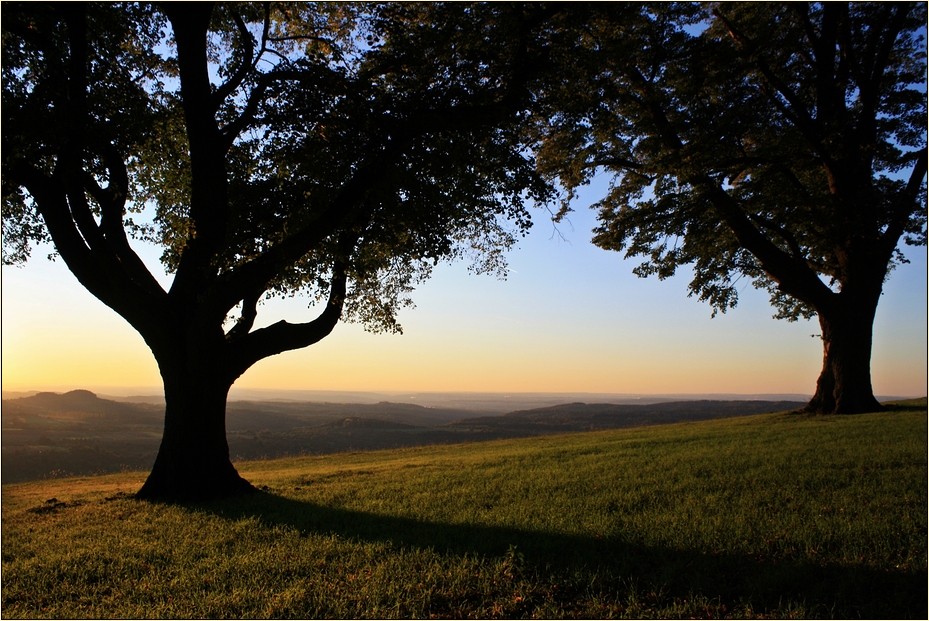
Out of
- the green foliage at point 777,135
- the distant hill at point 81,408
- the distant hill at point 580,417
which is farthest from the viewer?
the distant hill at point 81,408

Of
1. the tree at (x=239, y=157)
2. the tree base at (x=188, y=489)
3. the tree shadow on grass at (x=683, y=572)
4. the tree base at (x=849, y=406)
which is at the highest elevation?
the tree at (x=239, y=157)

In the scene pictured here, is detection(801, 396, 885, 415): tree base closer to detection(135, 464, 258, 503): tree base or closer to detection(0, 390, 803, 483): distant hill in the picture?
detection(0, 390, 803, 483): distant hill

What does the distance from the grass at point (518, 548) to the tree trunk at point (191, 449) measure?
70cm

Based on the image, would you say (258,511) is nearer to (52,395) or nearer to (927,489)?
(927,489)

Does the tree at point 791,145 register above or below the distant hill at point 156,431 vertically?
above

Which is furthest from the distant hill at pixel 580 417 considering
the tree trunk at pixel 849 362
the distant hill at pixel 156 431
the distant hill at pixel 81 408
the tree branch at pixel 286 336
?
the tree branch at pixel 286 336

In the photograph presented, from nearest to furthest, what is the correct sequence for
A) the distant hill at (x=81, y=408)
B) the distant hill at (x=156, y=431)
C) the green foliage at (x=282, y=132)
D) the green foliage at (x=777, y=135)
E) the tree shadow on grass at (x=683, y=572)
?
1. the tree shadow on grass at (x=683, y=572)
2. the green foliage at (x=282, y=132)
3. the green foliage at (x=777, y=135)
4. the distant hill at (x=156, y=431)
5. the distant hill at (x=81, y=408)

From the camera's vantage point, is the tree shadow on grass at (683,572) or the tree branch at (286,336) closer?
the tree shadow on grass at (683,572)

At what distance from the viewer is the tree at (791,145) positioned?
19.3 m

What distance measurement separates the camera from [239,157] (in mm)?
12938

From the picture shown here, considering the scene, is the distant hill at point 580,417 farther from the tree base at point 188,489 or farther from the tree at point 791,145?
the tree base at point 188,489

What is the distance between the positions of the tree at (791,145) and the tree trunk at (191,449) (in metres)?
13.6

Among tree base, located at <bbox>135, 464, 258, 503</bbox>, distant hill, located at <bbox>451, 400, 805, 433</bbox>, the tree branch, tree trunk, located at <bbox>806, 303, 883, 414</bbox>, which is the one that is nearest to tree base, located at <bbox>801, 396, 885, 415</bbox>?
tree trunk, located at <bbox>806, 303, 883, 414</bbox>

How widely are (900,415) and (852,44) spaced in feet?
46.7
